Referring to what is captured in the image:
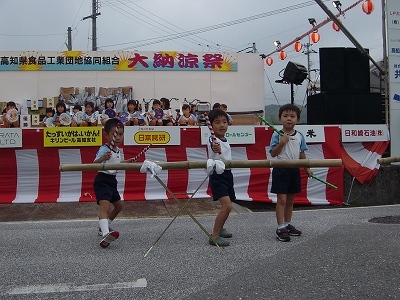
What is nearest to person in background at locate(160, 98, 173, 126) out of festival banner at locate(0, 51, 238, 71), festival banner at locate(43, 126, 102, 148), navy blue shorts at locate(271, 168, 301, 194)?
festival banner at locate(43, 126, 102, 148)

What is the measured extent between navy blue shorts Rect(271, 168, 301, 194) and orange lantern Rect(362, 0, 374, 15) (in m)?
8.21

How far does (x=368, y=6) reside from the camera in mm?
11719

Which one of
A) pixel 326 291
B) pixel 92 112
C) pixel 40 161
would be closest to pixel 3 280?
pixel 326 291

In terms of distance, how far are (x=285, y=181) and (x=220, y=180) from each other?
82 centimetres

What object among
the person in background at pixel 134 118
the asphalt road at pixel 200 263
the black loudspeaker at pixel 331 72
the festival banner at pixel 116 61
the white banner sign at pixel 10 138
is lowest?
the asphalt road at pixel 200 263

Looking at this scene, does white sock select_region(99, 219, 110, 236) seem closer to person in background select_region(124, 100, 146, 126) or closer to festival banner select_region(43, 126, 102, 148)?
festival banner select_region(43, 126, 102, 148)

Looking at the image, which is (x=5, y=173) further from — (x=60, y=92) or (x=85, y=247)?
(x=60, y=92)

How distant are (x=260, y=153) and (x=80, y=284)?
529cm

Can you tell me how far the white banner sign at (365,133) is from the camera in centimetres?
876

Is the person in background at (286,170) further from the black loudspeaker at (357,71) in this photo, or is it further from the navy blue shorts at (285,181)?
the black loudspeaker at (357,71)

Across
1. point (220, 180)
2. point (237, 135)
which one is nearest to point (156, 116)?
point (237, 135)

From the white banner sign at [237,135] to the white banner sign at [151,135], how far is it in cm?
47

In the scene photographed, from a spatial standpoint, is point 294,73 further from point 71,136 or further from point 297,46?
point 71,136

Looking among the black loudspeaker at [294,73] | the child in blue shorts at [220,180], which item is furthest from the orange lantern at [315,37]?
the child in blue shorts at [220,180]
